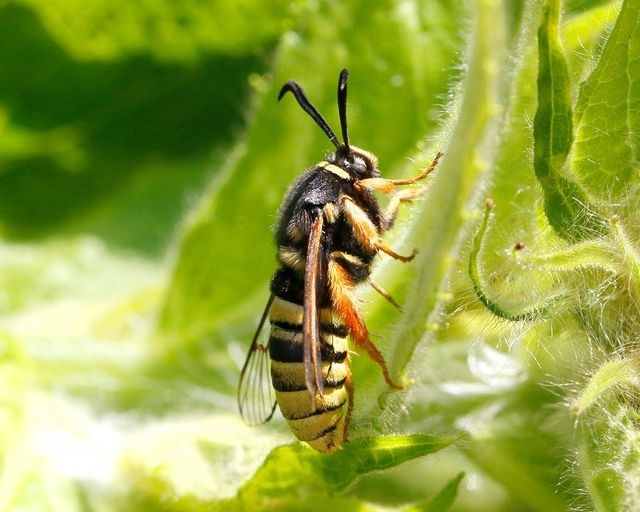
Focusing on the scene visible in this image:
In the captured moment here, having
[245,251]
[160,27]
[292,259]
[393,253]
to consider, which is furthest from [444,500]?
[160,27]

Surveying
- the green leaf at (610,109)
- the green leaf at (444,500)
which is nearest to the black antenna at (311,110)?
the green leaf at (610,109)

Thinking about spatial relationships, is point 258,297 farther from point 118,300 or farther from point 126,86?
point 126,86

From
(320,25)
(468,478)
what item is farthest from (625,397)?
(320,25)

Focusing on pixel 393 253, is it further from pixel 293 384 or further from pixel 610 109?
pixel 610 109

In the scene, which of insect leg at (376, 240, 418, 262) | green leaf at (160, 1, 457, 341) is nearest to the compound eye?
insect leg at (376, 240, 418, 262)

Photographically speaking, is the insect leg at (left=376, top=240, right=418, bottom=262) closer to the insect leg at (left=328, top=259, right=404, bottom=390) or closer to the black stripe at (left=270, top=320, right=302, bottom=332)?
the insect leg at (left=328, top=259, right=404, bottom=390)

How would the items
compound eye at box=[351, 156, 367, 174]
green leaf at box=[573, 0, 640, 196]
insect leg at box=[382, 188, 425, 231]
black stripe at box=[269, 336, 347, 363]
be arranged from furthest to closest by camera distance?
compound eye at box=[351, 156, 367, 174], insect leg at box=[382, 188, 425, 231], black stripe at box=[269, 336, 347, 363], green leaf at box=[573, 0, 640, 196]
